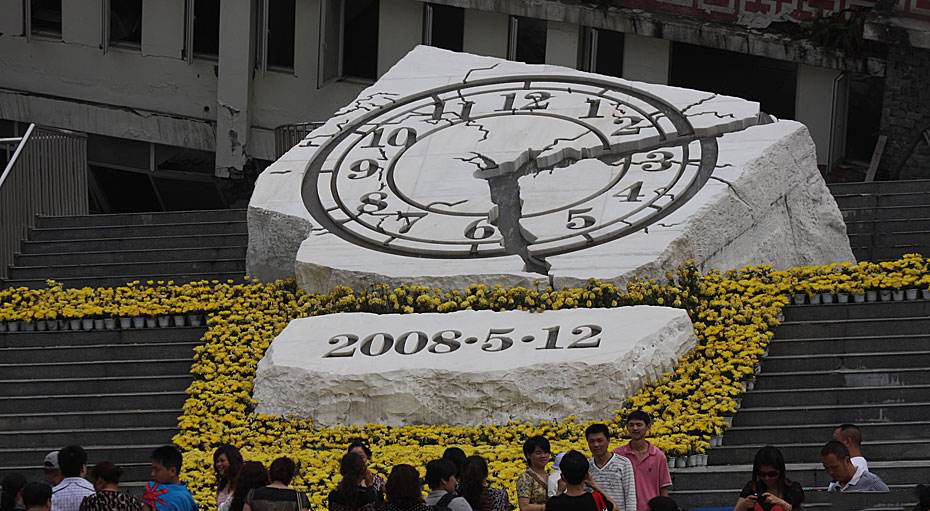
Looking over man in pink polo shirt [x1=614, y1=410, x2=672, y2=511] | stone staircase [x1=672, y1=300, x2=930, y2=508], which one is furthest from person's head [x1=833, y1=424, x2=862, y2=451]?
stone staircase [x1=672, y1=300, x2=930, y2=508]

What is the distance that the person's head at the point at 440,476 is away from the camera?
498 inches

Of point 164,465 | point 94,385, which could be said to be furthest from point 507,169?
point 164,465

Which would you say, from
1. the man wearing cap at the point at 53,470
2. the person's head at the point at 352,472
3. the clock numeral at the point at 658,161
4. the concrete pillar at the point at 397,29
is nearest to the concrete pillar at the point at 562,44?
the concrete pillar at the point at 397,29

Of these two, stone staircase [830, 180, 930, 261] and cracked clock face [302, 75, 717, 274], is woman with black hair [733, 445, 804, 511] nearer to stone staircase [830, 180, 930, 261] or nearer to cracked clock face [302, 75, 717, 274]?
cracked clock face [302, 75, 717, 274]

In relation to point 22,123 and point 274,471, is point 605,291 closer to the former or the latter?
point 274,471

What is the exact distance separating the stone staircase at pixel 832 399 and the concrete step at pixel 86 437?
4361 mm

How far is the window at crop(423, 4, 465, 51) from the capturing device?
2841 centimetres

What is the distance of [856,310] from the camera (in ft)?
59.1

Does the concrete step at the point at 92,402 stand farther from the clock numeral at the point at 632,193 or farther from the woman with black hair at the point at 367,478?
the woman with black hair at the point at 367,478

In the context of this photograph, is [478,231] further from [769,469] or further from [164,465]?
[769,469]

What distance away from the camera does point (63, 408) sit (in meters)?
18.1

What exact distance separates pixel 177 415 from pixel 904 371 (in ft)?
18.9

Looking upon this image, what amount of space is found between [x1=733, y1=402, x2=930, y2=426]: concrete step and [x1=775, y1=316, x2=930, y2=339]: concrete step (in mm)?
1211

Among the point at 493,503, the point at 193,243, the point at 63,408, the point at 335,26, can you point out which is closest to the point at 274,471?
the point at 493,503
